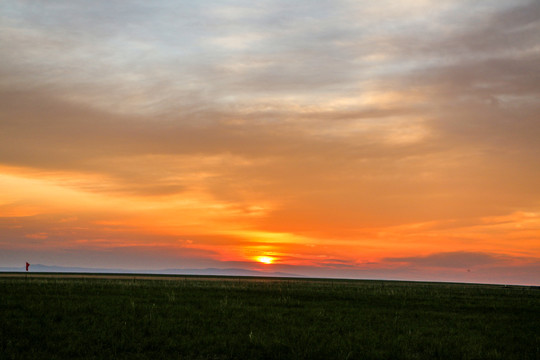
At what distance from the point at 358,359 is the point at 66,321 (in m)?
14.9

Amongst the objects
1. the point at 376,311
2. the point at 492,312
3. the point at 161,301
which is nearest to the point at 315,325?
the point at 376,311

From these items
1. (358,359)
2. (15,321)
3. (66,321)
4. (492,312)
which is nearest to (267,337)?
(358,359)

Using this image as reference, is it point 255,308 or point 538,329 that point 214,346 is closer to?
point 255,308

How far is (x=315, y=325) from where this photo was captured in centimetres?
2566

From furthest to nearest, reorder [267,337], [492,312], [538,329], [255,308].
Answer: [492,312], [255,308], [538,329], [267,337]

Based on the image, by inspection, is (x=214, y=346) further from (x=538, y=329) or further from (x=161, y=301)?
(x=538, y=329)

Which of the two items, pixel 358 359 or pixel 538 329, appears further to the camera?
pixel 538 329

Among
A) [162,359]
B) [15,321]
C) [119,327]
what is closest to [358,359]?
[162,359]

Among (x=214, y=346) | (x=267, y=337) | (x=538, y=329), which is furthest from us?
(x=538, y=329)

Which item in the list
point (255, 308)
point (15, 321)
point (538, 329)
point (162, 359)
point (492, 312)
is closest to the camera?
point (162, 359)

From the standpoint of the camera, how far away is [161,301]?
108ft

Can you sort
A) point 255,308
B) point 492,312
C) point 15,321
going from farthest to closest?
point 492,312 < point 255,308 < point 15,321

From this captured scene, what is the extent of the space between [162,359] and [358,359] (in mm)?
7831

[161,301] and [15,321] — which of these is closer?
[15,321]
